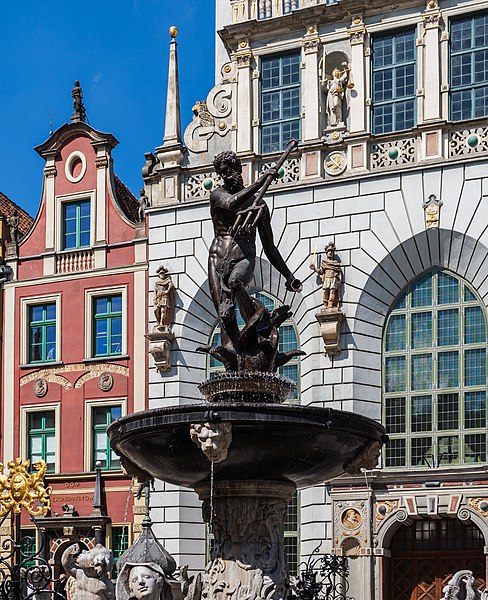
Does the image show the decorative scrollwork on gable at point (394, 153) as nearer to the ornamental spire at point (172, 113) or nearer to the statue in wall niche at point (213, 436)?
the ornamental spire at point (172, 113)

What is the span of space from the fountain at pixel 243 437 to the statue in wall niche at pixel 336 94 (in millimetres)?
17340

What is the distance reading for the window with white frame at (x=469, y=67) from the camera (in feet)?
100.0

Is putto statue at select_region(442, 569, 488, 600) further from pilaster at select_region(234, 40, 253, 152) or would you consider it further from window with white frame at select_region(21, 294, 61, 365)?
window with white frame at select_region(21, 294, 61, 365)

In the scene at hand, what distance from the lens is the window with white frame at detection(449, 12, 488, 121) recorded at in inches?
1200

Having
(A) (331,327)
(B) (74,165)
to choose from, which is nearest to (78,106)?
(B) (74,165)

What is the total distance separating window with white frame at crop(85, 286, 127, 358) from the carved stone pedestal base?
20.6m

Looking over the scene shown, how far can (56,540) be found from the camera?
3341 cm

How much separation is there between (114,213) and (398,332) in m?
9.02

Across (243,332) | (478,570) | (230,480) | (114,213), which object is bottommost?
(478,570)

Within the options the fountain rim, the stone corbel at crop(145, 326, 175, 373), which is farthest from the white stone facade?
the fountain rim

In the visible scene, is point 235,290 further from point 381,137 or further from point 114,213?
point 114,213

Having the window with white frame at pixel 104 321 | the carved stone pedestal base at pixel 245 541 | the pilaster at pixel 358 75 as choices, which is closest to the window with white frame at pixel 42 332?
the window with white frame at pixel 104 321

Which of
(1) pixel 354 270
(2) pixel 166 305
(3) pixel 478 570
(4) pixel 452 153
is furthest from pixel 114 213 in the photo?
(3) pixel 478 570

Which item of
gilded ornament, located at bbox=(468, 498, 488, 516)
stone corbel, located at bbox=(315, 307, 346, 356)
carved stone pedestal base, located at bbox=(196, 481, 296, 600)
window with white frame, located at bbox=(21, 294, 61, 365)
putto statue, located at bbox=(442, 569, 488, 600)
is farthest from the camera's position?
window with white frame, located at bbox=(21, 294, 61, 365)
